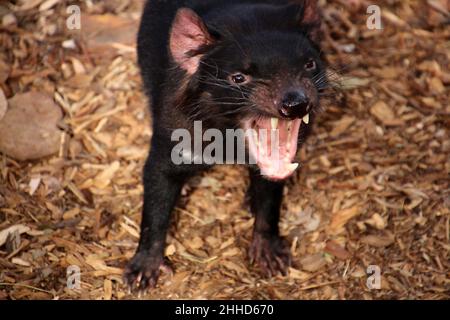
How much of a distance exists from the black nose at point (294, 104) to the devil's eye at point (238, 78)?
0.69ft

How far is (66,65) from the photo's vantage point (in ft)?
15.2

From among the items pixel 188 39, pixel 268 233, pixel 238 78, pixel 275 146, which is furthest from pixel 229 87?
pixel 268 233

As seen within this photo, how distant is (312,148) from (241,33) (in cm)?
144

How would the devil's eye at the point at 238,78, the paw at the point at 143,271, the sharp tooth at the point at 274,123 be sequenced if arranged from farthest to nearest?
the paw at the point at 143,271 → the sharp tooth at the point at 274,123 → the devil's eye at the point at 238,78

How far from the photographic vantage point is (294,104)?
2.83m

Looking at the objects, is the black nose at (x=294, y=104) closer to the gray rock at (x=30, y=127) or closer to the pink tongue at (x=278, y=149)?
the pink tongue at (x=278, y=149)

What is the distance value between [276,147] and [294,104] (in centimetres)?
42

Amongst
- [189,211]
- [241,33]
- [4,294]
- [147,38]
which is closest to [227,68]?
[241,33]

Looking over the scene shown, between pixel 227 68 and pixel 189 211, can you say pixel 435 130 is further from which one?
pixel 227 68

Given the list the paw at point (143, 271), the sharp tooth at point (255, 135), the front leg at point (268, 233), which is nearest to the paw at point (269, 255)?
the front leg at point (268, 233)

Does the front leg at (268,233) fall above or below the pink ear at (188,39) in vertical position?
below

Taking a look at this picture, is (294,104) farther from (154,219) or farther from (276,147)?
(154,219)

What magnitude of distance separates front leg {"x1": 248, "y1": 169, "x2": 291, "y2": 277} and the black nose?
897mm

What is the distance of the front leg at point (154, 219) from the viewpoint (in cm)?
354
